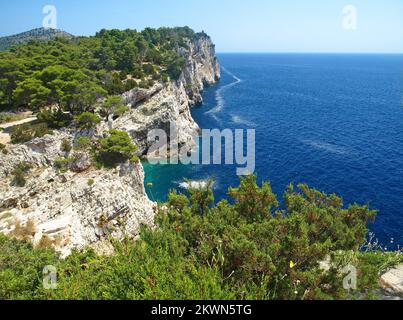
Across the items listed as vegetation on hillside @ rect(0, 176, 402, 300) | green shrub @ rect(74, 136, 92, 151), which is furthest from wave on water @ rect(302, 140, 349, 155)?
green shrub @ rect(74, 136, 92, 151)

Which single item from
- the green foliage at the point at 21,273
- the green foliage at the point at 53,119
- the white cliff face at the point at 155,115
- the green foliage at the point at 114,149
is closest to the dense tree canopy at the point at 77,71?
the green foliage at the point at 53,119

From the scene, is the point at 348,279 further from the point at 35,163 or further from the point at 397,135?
the point at 397,135

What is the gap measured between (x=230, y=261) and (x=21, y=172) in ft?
102

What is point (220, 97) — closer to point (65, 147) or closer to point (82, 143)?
point (82, 143)

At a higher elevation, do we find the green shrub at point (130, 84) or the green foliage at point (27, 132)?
the green shrub at point (130, 84)

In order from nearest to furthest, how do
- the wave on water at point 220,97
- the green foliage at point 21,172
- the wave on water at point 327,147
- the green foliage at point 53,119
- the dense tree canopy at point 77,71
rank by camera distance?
1. the green foliage at point 21,172
2. the green foliage at point 53,119
3. the dense tree canopy at point 77,71
4. the wave on water at point 327,147
5. the wave on water at point 220,97

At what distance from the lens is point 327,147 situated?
68562mm

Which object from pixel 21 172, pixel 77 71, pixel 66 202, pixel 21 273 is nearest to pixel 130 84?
pixel 77 71

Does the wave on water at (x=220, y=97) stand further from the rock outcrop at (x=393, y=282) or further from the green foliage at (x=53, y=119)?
the rock outcrop at (x=393, y=282)

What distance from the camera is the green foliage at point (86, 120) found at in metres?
43.4

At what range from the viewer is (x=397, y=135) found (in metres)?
75.7

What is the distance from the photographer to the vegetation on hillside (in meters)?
13.7

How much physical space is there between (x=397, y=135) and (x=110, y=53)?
73.2 m

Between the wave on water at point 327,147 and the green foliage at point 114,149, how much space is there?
44.2 meters
